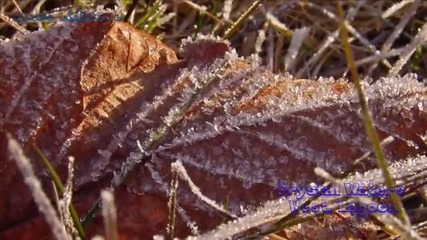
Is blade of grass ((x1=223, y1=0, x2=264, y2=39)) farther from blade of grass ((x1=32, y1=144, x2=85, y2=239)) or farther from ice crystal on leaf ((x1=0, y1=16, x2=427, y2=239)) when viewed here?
blade of grass ((x1=32, y1=144, x2=85, y2=239))

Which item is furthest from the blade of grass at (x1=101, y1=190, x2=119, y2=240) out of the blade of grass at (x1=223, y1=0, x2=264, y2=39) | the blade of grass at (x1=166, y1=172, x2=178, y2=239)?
the blade of grass at (x1=223, y1=0, x2=264, y2=39)

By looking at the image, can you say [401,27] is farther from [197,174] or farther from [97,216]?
[97,216]

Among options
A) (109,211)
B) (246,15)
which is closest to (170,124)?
(109,211)

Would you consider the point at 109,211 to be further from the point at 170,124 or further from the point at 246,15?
the point at 246,15

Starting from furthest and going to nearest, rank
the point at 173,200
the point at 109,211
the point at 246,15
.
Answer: the point at 246,15 → the point at 173,200 → the point at 109,211

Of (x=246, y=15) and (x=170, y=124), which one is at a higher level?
(x=246, y=15)

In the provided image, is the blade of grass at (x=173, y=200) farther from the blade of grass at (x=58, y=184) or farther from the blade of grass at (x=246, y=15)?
the blade of grass at (x=246, y=15)

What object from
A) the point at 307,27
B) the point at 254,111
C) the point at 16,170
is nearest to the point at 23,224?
the point at 16,170

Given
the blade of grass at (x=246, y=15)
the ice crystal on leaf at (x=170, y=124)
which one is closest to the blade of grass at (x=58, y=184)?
the ice crystal on leaf at (x=170, y=124)
